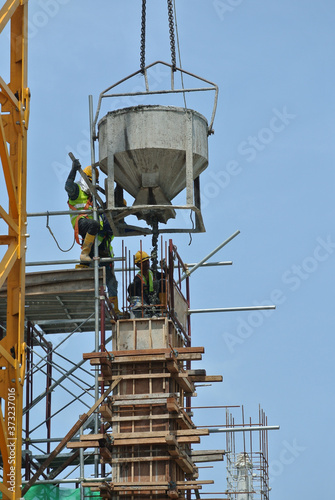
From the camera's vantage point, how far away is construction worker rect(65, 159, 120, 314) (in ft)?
110

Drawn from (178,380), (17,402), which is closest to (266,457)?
(178,380)

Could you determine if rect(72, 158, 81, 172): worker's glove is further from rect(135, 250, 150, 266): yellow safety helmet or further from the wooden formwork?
the wooden formwork

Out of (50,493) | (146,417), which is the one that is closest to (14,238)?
(146,417)

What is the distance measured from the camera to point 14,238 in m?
25.7

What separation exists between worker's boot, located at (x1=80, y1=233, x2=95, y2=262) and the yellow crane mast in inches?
279

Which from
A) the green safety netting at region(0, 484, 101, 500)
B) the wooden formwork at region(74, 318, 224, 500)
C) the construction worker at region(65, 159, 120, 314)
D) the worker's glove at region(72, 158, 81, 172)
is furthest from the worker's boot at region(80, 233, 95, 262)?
the green safety netting at region(0, 484, 101, 500)

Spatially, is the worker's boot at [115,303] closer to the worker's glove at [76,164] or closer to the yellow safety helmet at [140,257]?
the yellow safety helmet at [140,257]

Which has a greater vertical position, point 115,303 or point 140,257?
point 140,257

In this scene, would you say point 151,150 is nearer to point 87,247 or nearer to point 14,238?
point 87,247

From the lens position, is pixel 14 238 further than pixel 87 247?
No

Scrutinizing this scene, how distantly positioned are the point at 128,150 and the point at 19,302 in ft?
27.4

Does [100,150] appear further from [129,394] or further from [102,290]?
[129,394]

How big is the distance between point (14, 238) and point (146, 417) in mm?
7327

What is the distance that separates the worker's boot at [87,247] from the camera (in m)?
33.5
